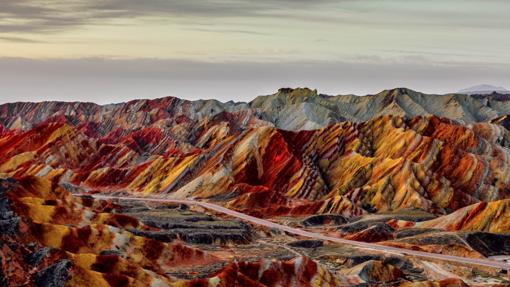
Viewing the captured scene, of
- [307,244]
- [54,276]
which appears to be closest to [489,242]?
[307,244]

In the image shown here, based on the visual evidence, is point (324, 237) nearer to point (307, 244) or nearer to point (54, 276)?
point (307, 244)

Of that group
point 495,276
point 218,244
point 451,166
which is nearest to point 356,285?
point 495,276

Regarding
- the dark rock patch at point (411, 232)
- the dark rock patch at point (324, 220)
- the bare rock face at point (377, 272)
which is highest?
the dark rock patch at point (324, 220)

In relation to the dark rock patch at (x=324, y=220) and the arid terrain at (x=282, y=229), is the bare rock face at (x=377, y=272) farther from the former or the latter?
the dark rock patch at (x=324, y=220)

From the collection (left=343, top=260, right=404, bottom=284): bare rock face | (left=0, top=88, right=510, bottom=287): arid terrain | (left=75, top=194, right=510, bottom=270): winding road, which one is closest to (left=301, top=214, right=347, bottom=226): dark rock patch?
(left=0, top=88, right=510, bottom=287): arid terrain

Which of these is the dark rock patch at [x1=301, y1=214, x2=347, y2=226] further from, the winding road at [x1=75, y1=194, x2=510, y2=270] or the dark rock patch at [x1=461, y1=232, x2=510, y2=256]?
the dark rock patch at [x1=461, y1=232, x2=510, y2=256]

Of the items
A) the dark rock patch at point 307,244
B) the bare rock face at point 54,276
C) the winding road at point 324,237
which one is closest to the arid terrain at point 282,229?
the bare rock face at point 54,276

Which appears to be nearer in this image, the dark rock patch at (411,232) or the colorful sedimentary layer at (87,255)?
the colorful sedimentary layer at (87,255)

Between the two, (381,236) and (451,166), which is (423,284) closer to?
(381,236)

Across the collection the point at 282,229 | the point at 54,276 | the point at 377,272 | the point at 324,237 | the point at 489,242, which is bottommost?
the point at 377,272

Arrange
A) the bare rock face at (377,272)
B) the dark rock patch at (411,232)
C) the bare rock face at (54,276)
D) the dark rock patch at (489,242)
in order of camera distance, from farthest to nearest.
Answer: the dark rock patch at (411,232) → the dark rock patch at (489,242) → the bare rock face at (377,272) → the bare rock face at (54,276)

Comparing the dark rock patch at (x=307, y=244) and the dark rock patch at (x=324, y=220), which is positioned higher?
the dark rock patch at (x=324, y=220)
